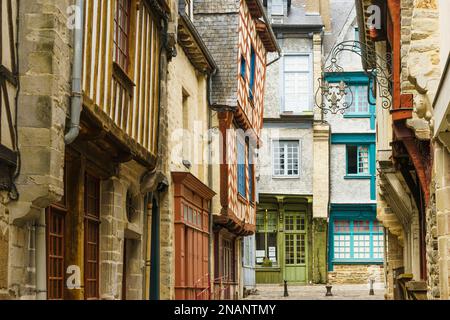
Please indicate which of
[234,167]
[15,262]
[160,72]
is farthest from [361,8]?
[15,262]

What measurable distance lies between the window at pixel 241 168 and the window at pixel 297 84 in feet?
34.0

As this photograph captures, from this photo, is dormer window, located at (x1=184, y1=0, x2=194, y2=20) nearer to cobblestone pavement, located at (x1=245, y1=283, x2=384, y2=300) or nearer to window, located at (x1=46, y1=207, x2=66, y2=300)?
cobblestone pavement, located at (x1=245, y1=283, x2=384, y2=300)

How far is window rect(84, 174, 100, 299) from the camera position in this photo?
39.2 ft

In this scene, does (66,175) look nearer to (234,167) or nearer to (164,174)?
(164,174)

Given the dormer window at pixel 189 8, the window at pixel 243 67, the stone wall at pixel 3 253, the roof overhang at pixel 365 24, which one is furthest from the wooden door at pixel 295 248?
the stone wall at pixel 3 253

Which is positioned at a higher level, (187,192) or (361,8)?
(361,8)

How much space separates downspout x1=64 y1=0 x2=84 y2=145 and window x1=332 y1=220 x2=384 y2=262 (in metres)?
25.5

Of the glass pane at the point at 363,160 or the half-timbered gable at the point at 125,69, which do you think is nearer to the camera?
the half-timbered gable at the point at 125,69

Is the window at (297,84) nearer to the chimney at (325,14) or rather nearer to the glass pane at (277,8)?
the glass pane at (277,8)

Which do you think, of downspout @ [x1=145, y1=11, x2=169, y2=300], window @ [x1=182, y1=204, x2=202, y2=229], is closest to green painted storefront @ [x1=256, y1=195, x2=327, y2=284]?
window @ [x1=182, y1=204, x2=202, y2=229]

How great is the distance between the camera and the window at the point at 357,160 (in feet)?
115

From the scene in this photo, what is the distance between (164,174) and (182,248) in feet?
7.74

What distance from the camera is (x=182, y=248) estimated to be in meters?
17.3
